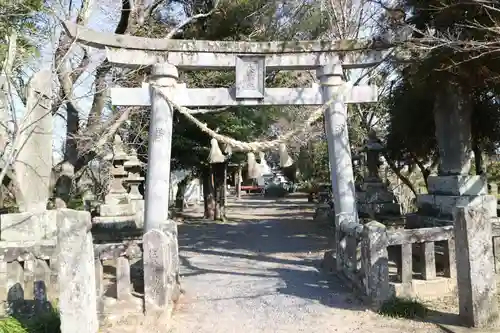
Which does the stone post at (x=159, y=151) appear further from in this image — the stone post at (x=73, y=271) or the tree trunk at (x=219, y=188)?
the tree trunk at (x=219, y=188)

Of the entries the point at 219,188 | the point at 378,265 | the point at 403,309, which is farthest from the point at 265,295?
the point at 219,188

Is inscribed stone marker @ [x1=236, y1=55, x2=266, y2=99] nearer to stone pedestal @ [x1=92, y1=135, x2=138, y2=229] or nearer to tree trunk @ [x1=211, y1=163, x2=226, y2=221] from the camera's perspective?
stone pedestal @ [x1=92, y1=135, x2=138, y2=229]

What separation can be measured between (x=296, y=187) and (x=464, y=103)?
39.5 metres

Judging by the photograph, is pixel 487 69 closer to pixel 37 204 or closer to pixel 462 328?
pixel 462 328

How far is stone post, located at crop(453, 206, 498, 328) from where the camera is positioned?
470cm

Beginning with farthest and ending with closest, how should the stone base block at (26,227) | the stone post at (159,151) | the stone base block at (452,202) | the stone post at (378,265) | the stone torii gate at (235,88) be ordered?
the stone base block at (452,202) < the stone torii gate at (235,88) < the stone post at (159,151) < the stone base block at (26,227) < the stone post at (378,265)

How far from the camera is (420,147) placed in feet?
38.8

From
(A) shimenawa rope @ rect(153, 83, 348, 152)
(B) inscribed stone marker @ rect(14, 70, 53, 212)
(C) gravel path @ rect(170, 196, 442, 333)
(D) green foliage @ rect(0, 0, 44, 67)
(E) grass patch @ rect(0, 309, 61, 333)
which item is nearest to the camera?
(E) grass patch @ rect(0, 309, 61, 333)

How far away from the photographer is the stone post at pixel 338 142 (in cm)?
809

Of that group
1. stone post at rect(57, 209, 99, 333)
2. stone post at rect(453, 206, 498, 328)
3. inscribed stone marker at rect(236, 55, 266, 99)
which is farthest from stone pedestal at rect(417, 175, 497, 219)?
stone post at rect(57, 209, 99, 333)

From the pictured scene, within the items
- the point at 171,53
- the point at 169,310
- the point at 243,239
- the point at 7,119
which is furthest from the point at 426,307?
the point at 243,239

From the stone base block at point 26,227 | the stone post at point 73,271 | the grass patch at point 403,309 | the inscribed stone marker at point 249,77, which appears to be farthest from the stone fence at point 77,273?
the inscribed stone marker at point 249,77

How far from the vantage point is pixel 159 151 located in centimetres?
782

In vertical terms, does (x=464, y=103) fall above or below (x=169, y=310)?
above
